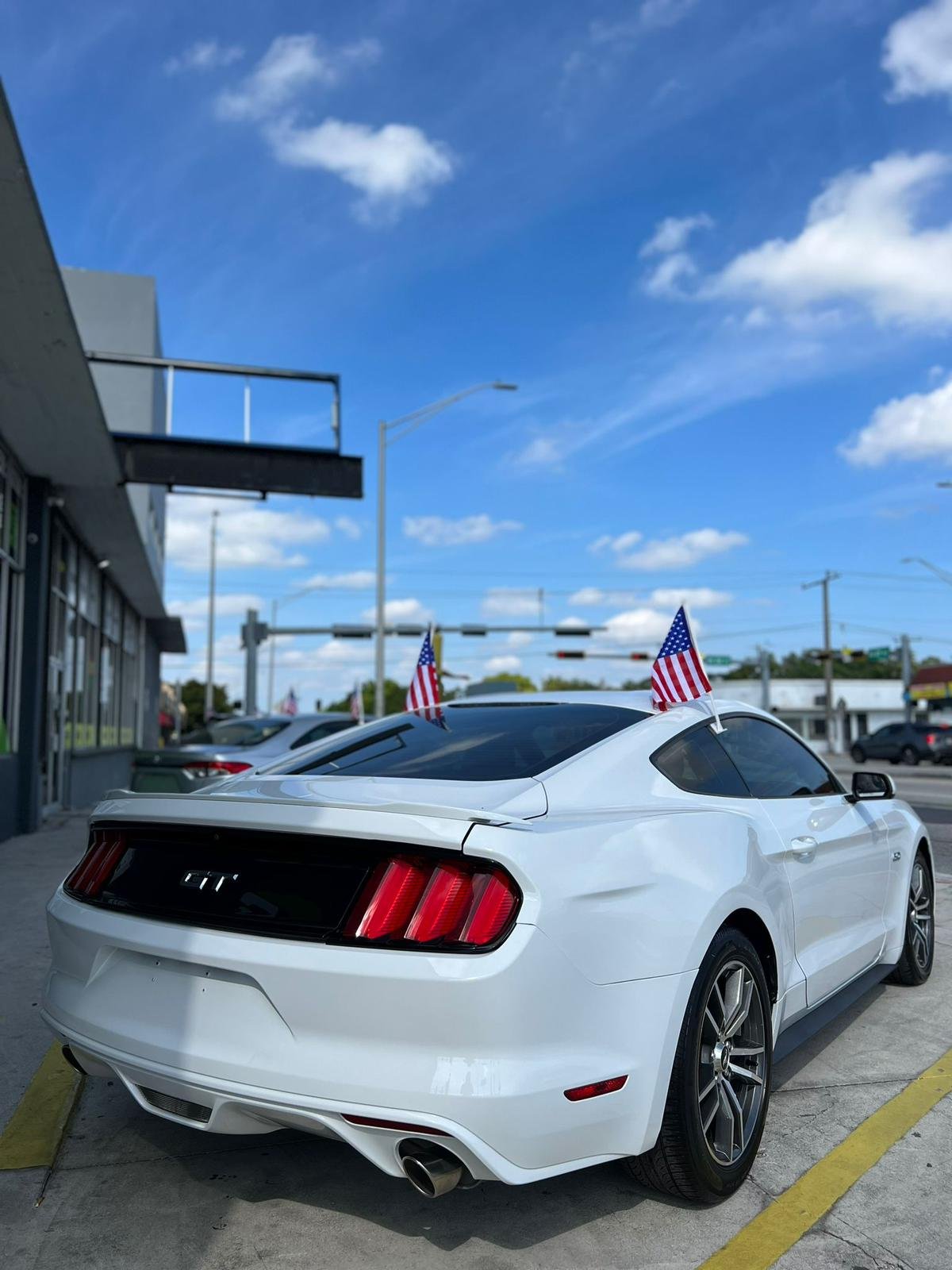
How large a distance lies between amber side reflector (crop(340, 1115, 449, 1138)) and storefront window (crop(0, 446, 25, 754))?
1059 centimetres

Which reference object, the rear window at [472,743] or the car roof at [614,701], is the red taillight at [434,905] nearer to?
the rear window at [472,743]

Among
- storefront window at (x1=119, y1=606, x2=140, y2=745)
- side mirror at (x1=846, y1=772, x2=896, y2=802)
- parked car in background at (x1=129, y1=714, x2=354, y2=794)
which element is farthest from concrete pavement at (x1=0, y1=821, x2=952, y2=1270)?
storefront window at (x1=119, y1=606, x2=140, y2=745)

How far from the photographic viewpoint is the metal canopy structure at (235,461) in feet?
42.8

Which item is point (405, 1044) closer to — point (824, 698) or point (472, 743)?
point (472, 743)

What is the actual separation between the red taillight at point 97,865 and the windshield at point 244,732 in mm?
8139

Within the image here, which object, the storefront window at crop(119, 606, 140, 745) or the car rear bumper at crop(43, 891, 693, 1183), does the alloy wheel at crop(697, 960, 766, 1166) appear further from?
the storefront window at crop(119, 606, 140, 745)

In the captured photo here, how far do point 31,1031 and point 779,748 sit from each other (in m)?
3.37

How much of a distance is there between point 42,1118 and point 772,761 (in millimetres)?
2969

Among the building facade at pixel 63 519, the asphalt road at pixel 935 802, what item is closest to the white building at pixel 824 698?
the asphalt road at pixel 935 802

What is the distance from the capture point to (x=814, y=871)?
13.0 ft

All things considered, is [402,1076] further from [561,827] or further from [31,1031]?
[31,1031]

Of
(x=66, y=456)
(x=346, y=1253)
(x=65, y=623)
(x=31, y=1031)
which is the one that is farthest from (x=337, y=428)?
(x=346, y=1253)

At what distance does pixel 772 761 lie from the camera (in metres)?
4.35

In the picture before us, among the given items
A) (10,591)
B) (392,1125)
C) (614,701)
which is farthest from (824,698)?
(392,1125)
